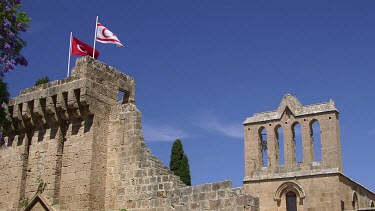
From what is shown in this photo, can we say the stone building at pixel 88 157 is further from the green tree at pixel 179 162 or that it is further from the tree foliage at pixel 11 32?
the green tree at pixel 179 162

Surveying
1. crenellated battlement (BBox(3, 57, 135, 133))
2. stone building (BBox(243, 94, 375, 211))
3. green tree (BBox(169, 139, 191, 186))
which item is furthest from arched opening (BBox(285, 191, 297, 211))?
crenellated battlement (BBox(3, 57, 135, 133))

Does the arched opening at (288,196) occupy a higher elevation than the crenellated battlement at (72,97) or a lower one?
lower

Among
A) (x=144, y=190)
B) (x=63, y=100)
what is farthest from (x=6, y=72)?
(x=144, y=190)

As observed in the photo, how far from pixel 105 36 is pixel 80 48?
83 centimetres

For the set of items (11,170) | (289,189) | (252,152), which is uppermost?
(252,152)

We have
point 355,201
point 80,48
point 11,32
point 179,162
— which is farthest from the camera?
point 179,162

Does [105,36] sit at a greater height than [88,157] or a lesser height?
greater

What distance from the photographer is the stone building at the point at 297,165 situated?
30.4 metres

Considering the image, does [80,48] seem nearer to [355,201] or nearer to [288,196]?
[288,196]

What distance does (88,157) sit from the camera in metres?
13.8

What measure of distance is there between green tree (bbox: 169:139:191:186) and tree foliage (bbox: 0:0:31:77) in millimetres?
20345

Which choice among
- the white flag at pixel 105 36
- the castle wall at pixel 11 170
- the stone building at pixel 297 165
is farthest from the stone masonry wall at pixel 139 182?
the stone building at pixel 297 165

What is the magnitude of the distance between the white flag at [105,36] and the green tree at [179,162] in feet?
60.2

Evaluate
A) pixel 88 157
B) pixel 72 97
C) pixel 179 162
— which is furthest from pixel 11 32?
pixel 179 162
